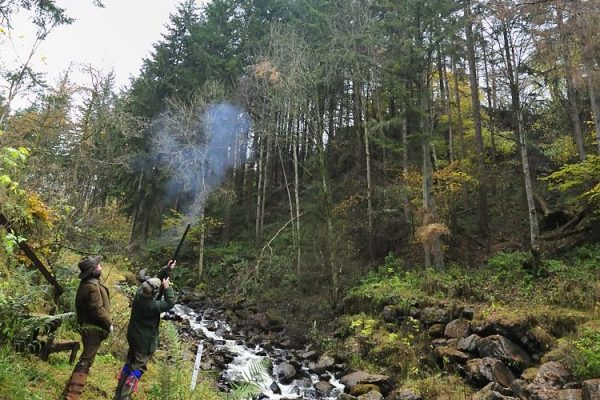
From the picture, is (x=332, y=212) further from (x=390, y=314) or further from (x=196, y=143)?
(x=196, y=143)

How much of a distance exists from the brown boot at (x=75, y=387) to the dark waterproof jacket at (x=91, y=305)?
1.81 ft

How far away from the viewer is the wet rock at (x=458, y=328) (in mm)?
10458

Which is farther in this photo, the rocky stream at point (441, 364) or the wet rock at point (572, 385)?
the rocky stream at point (441, 364)

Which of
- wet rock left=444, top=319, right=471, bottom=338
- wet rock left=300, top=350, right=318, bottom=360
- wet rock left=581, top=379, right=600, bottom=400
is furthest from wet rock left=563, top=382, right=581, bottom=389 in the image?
wet rock left=300, top=350, right=318, bottom=360

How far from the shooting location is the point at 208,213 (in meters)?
28.6

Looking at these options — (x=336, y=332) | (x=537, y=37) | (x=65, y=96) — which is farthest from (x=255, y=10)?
(x=336, y=332)

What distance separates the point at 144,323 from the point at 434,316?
27.8ft

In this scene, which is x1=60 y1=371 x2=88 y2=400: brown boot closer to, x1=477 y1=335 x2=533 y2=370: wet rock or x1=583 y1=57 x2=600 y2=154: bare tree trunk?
x1=477 y1=335 x2=533 y2=370: wet rock

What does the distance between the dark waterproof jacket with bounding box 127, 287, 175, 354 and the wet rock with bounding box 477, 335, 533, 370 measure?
7204 mm

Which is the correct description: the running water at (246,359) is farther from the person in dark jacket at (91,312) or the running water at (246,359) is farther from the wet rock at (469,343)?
the wet rock at (469,343)

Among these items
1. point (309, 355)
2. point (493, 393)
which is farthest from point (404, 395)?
point (309, 355)

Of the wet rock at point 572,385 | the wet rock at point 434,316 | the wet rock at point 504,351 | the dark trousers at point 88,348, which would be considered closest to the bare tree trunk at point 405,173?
the wet rock at point 434,316

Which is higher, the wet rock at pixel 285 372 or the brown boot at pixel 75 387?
the brown boot at pixel 75 387

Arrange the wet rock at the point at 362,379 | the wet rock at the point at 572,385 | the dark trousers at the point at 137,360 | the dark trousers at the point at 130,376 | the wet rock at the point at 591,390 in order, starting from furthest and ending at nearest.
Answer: the wet rock at the point at 362,379
the wet rock at the point at 572,385
the wet rock at the point at 591,390
the dark trousers at the point at 137,360
the dark trousers at the point at 130,376
